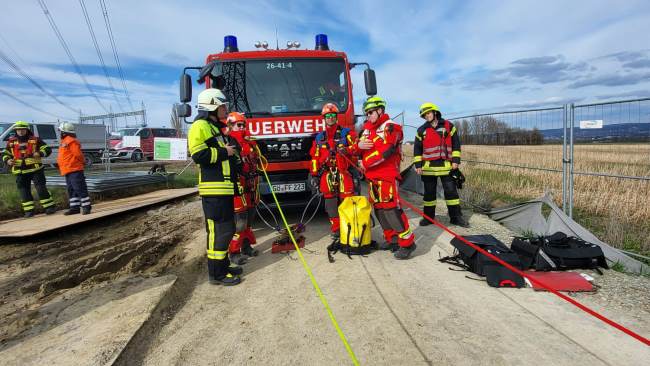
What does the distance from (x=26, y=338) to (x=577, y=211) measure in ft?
23.3

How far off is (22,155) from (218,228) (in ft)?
19.0

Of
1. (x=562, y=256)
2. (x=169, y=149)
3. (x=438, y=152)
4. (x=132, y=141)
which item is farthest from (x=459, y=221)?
(x=132, y=141)

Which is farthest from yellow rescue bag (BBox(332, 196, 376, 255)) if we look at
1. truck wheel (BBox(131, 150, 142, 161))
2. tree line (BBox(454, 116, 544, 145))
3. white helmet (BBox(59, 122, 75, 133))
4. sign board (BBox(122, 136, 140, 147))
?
truck wheel (BBox(131, 150, 142, 161))

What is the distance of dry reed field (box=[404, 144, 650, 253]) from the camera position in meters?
4.68

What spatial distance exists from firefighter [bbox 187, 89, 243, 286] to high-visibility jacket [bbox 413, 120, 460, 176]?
3.23 metres

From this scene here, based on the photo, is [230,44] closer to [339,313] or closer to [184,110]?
[184,110]

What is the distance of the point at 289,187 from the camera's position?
213 inches

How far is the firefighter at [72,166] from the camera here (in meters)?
6.63

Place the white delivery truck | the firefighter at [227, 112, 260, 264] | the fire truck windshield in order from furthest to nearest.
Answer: the white delivery truck < the fire truck windshield < the firefighter at [227, 112, 260, 264]

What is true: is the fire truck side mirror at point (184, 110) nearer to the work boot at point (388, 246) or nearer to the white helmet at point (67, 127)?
the white helmet at point (67, 127)

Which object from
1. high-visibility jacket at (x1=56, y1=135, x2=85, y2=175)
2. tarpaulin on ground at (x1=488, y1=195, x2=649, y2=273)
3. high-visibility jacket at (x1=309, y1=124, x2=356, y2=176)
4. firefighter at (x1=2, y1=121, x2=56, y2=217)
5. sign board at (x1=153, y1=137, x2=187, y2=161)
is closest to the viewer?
tarpaulin on ground at (x1=488, y1=195, x2=649, y2=273)

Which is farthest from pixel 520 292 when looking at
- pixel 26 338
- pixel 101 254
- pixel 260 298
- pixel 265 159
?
pixel 101 254

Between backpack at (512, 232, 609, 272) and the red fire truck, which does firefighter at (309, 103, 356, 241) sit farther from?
backpack at (512, 232, 609, 272)

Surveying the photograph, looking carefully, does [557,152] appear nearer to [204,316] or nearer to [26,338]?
[204,316]
